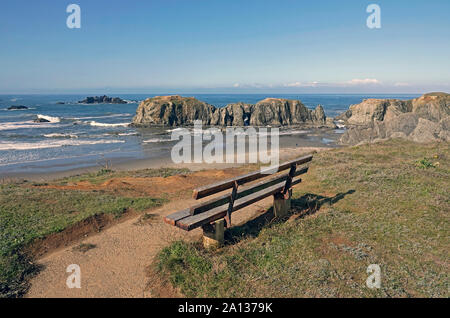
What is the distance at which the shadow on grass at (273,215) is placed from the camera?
6.58 metres

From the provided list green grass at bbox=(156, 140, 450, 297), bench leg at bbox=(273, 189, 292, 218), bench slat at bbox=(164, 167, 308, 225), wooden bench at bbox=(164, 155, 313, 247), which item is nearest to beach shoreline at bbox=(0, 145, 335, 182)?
bench leg at bbox=(273, 189, 292, 218)

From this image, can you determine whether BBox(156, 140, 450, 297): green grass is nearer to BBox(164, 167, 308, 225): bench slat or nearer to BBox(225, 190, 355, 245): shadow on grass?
BBox(225, 190, 355, 245): shadow on grass

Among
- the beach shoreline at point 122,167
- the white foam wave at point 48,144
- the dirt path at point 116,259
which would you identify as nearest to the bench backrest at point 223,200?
the dirt path at point 116,259

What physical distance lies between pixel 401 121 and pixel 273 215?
28.9 meters

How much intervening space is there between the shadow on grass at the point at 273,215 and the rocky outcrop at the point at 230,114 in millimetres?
48429

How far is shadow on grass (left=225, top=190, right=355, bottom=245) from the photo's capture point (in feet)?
21.6

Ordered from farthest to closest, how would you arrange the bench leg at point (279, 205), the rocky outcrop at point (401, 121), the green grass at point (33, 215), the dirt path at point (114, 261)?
the rocky outcrop at point (401, 121), the bench leg at point (279, 205), the green grass at point (33, 215), the dirt path at point (114, 261)

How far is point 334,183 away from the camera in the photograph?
10445 mm

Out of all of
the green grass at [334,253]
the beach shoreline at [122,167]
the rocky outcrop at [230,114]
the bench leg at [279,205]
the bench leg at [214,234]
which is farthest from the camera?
the rocky outcrop at [230,114]

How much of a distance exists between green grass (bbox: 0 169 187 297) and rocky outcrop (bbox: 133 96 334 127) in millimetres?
47272

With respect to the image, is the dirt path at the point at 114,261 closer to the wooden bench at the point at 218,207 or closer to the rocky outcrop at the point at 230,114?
the wooden bench at the point at 218,207

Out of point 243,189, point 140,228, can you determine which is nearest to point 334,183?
point 243,189

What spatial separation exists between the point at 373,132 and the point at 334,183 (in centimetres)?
2698

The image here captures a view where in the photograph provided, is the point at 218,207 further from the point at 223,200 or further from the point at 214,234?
the point at 214,234
